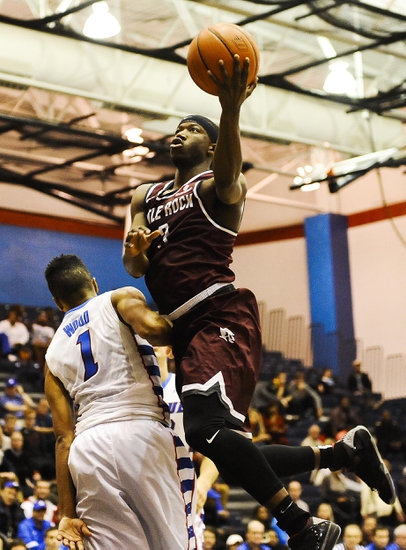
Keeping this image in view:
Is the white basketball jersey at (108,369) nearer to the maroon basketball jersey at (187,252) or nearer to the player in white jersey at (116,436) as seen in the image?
the player in white jersey at (116,436)

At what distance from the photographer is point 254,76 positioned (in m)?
4.07

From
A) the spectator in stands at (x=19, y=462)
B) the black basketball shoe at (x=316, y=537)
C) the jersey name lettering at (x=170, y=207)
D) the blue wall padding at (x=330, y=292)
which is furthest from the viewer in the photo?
the blue wall padding at (x=330, y=292)

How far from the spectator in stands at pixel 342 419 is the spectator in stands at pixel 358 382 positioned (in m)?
2.51

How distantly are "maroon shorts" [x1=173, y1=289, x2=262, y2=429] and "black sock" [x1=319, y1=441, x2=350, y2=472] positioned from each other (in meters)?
0.57

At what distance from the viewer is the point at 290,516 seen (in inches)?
154

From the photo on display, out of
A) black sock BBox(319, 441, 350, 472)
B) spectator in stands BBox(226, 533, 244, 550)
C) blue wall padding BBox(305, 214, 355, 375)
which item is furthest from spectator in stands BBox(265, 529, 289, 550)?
blue wall padding BBox(305, 214, 355, 375)

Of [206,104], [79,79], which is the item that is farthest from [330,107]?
[79,79]

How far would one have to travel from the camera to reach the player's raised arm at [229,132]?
12.7 feet

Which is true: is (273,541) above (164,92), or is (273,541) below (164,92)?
below

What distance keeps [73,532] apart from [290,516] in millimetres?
951

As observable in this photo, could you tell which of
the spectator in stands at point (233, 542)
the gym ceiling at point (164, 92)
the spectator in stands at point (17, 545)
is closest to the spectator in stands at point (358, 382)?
the gym ceiling at point (164, 92)

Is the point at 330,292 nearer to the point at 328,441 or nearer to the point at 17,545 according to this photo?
the point at 328,441

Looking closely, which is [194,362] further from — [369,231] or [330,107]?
[369,231]

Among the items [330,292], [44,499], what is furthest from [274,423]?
[330,292]
